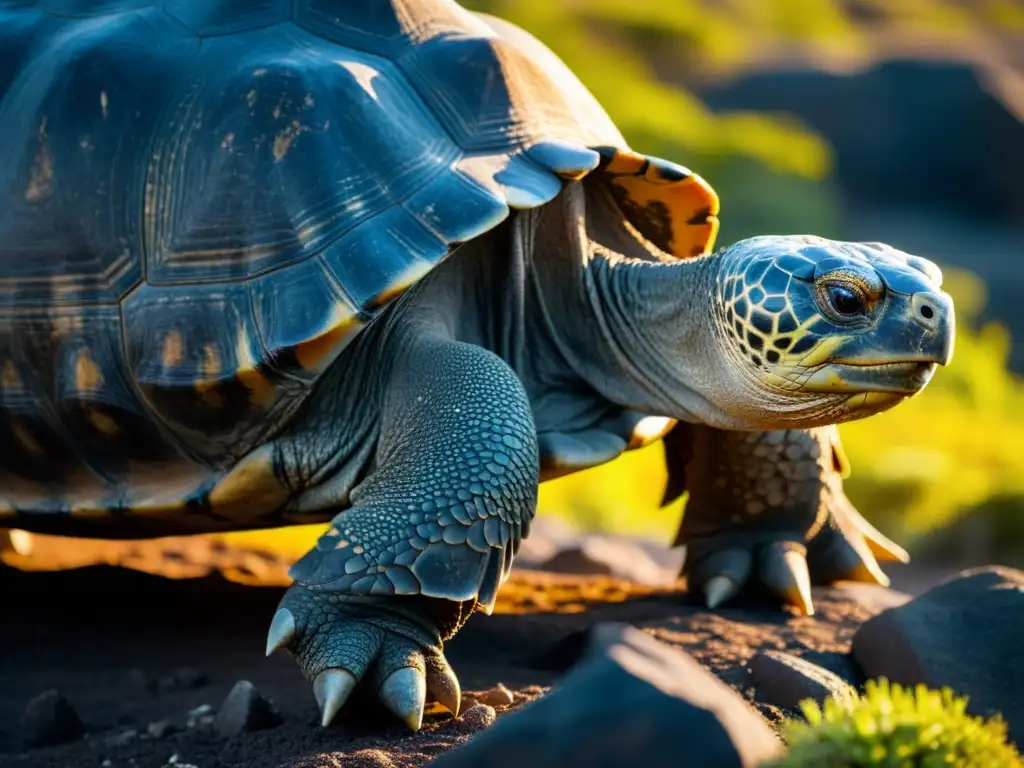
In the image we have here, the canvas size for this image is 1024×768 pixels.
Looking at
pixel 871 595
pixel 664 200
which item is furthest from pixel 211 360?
pixel 871 595

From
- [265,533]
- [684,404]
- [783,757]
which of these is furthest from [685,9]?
[783,757]

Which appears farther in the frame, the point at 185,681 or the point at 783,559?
the point at 783,559

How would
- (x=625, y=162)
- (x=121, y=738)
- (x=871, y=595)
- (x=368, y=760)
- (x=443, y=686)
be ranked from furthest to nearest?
(x=871, y=595), (x=625, y=162), (x=121, y=738), (x=443, y=686), (x=368, y=760)

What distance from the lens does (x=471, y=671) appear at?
152 inches

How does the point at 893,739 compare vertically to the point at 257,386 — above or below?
above

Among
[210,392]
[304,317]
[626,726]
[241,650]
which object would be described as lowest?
[241,650]

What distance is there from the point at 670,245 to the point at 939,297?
5.52 ft

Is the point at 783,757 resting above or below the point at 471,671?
above

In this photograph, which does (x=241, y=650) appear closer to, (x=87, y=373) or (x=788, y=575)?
(x=87, y=373)

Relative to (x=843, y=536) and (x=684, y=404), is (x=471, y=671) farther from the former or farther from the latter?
(x=843, y=536)

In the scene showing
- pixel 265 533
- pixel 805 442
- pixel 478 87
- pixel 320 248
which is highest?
pixel 478 87

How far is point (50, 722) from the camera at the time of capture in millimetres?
3502

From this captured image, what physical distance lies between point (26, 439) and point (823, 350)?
261cm

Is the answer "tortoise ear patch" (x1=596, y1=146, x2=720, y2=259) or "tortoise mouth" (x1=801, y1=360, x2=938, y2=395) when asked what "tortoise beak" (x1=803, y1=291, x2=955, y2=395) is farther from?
"tortoise ear patch" (x1=596, y1=146, x2=720, y2=259)
